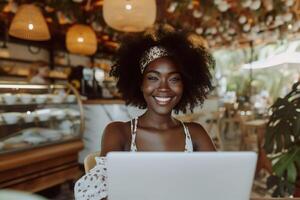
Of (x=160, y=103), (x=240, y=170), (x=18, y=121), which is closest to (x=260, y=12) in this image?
(x=18, y=121)

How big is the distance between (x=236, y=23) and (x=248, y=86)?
13.9ft

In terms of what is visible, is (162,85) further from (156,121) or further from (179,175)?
(179,175)

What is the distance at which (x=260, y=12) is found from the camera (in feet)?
20.2

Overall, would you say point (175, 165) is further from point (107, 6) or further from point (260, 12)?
point (260, 12)

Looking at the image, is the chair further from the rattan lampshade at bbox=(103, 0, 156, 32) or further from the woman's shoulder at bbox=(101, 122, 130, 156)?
the rattan lampshade at bbox=(103, 0, 156, 32)

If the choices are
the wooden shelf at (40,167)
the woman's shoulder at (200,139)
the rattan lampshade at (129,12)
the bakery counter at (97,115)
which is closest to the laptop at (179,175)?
the woman's shoulder at (200,139)

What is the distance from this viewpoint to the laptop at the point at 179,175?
718mm

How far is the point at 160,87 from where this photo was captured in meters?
1.38

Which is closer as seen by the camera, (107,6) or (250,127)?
(107,6)

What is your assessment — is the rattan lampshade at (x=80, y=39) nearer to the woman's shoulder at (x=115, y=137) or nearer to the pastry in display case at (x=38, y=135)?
the pastry in display case at (x=38, y=135)

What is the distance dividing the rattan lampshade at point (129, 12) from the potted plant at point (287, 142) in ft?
4.96

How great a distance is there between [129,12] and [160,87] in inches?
78.2

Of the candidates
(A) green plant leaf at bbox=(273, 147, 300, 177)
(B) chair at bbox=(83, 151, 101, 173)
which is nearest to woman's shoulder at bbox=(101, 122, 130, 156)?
(B) chair at bbox=(83, 151, 101, 173)

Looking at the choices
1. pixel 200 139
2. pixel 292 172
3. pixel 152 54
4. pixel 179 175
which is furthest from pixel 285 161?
pixel 179 175
